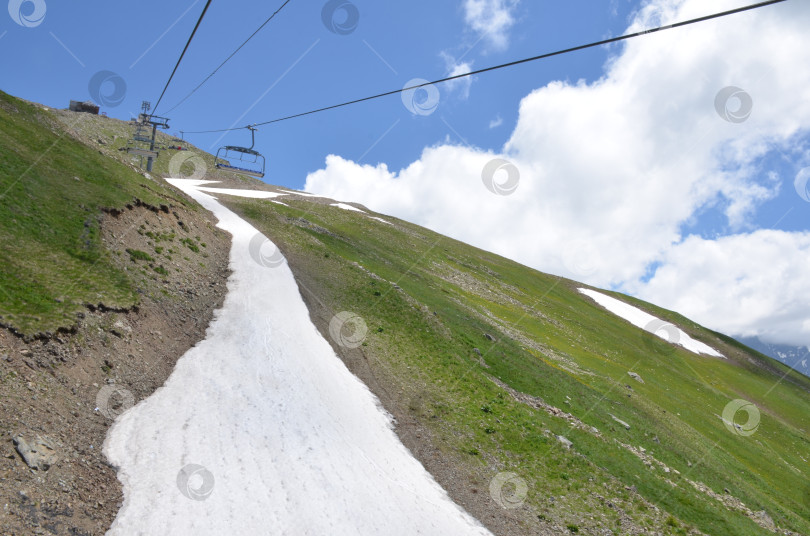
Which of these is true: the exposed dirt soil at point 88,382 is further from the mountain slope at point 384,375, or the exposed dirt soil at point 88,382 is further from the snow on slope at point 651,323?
the snow on slope at point 651,323

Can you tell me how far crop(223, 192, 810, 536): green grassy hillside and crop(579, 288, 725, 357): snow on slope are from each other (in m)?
10.9

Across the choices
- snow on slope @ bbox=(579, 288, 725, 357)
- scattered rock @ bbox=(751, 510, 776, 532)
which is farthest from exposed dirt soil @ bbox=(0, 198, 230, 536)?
snow on slope @ bbox=(579, 288, 725, 357)

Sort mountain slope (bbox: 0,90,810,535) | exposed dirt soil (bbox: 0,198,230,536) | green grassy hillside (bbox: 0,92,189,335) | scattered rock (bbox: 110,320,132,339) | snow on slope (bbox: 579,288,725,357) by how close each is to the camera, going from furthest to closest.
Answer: snow on slope (bbox: 579,288,725,357) → scattered rock (bbox: 110,320,132,339) → green grassy hillside (bbox: 0,92,189,335) → mountain slope (bbox: 0,90,810,535) → exposed dirt soil (bbox: 0,198,230,536)

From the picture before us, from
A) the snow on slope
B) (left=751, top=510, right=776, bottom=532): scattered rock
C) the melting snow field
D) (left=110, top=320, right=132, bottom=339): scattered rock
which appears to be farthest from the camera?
the snow on slope

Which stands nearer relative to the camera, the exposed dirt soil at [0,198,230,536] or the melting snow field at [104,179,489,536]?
the exposed dirt soil at [0,198,230,536]

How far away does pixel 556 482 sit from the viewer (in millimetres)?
22125

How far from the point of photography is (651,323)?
94.9 metres

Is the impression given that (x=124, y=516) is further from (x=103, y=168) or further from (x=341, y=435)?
(x=103, y=168)

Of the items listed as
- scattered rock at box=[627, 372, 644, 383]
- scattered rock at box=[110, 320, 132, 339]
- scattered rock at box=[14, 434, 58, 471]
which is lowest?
scattered rock at box=[14, 434, 58, 471]

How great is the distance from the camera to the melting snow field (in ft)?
48.0

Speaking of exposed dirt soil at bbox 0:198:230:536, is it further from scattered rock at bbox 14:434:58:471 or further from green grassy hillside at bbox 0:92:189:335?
green grassy hillside at bbox 0:92:189:335

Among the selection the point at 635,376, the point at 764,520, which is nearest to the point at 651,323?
the point at 635,376

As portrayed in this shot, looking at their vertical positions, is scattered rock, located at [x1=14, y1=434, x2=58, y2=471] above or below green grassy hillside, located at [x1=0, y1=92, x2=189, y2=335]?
below

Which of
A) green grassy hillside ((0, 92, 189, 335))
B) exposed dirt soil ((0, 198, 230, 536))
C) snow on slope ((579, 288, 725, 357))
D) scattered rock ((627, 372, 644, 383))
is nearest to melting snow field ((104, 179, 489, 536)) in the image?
exposed dirt soil ((0, 198, 230, 536))
